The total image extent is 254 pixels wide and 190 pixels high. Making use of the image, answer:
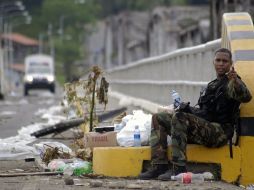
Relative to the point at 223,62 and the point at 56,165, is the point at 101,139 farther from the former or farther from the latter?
the point at 223,62

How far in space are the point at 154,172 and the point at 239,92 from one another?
1.33m

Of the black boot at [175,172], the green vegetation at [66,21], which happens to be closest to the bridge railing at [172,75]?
the black boot at [175,172]

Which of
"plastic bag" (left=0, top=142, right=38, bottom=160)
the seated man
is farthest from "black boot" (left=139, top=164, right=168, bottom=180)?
"plastic bag" (left=0, top=142, right=38, bottom=160)

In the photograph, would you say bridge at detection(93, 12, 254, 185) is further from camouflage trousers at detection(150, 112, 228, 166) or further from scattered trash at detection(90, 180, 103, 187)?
scattered trash at detection(90, 180, 103, 187)

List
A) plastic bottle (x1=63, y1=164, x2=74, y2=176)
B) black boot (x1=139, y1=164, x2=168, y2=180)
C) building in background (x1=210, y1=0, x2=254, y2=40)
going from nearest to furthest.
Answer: black boot (x1=139, y1=164, x2=168, y2=180)
plastic bottle (x1=63, y1=164, x2=74, y2=176)
building in background (x1=210, y1=0, x2=254, y2=40)

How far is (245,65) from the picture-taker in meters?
10.5

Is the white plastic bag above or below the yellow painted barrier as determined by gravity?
above

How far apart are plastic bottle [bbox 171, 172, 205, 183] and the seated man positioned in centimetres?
7

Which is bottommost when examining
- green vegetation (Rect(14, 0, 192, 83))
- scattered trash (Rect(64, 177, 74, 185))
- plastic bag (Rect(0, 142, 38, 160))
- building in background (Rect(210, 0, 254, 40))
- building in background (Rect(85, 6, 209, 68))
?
scattered trash (Rect(64, 177, 74, 185))

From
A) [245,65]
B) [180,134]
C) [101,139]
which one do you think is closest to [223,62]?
[245,65]

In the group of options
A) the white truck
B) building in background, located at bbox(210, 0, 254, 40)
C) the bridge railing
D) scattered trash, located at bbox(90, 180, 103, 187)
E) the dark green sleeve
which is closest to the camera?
scattered trash, located at bbox(90, 180, 103, 187)

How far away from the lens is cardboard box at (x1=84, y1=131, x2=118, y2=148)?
36.0 feet

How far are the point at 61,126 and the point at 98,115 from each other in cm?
244

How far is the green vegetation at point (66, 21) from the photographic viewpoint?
450ft
